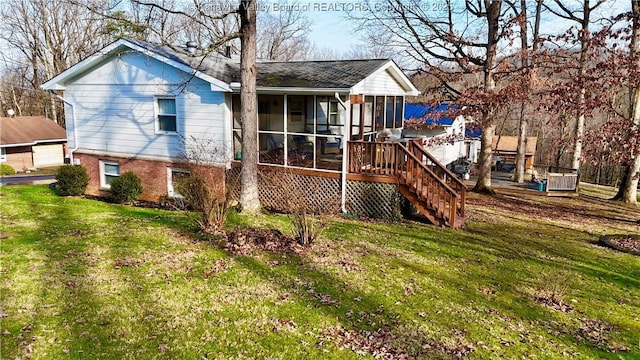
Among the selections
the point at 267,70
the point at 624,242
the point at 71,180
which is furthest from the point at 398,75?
the point at 71,180

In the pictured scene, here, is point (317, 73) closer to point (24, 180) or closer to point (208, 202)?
point (208, 202)

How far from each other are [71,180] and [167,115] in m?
4.07

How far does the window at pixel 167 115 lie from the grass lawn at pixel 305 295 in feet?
16.5

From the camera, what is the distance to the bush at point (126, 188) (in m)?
13.6

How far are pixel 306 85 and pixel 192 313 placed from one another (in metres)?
7.77

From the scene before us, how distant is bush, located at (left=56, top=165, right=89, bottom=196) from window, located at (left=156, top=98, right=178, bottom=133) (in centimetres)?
333

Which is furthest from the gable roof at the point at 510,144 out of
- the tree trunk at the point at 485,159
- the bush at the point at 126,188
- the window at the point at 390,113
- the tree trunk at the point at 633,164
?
the bush at the point at 126,188

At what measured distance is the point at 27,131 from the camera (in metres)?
33.6

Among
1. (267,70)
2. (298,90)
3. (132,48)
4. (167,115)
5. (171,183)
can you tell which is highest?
(132,48)

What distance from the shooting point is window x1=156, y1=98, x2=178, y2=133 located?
45.2ft

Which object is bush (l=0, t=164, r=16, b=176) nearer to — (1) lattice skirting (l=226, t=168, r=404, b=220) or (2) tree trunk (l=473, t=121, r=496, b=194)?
(1) lattice skirting (l=226, t=168, r=404, b=220)

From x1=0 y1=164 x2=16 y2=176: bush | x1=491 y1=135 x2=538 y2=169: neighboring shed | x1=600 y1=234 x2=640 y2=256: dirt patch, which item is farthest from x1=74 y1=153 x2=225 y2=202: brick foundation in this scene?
x1=491 y1=135 x2=538 y2=169: neighboring shed

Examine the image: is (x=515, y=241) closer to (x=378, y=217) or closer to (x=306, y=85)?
(x=378, y=217)

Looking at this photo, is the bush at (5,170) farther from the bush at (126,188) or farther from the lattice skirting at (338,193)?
the lattice skirting at (338,193)
